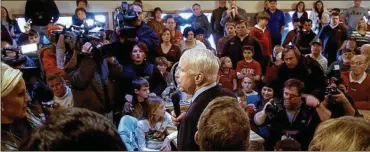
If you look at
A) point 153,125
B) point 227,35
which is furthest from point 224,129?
point 227,35

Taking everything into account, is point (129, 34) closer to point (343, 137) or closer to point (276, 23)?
point (343, 137)

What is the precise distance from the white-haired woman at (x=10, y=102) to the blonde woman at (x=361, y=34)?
1763mm

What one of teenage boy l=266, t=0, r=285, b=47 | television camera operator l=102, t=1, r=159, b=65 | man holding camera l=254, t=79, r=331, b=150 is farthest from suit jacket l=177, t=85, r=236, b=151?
teenage boy l=266, t=0, r=285, b=47

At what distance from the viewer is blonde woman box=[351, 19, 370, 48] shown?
2.40m

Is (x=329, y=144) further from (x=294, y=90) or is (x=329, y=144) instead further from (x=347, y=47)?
(x=347, y=47)

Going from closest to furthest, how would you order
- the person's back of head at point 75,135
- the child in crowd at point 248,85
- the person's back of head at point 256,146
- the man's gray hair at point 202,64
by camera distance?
the person's back of head at point 75,135
the man's gray hair at point 202,64
the person's back of head at point 256,146
the child in crowd at point 248,85

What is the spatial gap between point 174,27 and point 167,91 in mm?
1178

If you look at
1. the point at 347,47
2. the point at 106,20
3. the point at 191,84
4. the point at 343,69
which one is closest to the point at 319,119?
the point at 343,69

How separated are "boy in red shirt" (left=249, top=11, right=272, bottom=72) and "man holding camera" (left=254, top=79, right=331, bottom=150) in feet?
1.21

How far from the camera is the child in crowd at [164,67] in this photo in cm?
220

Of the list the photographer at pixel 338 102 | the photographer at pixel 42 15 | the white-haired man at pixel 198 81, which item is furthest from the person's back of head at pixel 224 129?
the photographer at pixel 42 15

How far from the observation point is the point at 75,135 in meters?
0.75

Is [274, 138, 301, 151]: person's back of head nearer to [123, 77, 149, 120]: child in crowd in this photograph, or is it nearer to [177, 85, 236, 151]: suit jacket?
[177, 85, 236, 151]: suit jacket

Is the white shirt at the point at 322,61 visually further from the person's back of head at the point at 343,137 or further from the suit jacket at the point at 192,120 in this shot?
the person's back of head at the point at 343,137
